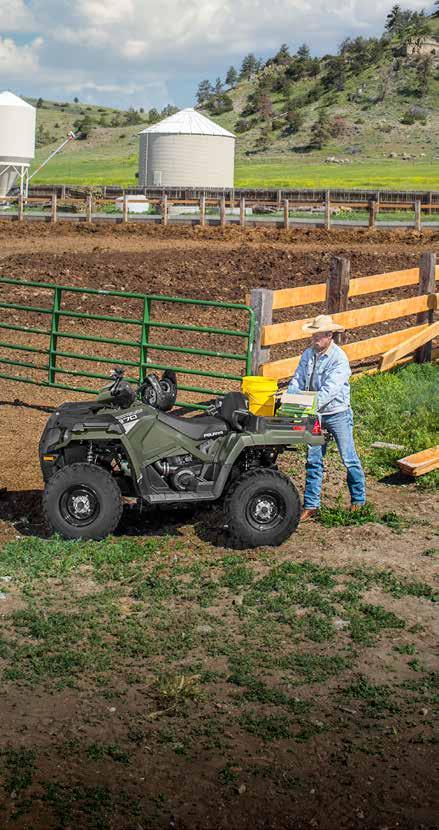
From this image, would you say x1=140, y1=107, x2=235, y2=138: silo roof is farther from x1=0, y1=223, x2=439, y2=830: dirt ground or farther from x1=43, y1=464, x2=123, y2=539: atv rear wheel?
x1=43, y1=464, x2=123, y2=539: atv rear wheel

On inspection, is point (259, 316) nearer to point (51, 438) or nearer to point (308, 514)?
point (308, 514)

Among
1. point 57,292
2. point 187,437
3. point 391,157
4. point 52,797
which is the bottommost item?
point 52,797

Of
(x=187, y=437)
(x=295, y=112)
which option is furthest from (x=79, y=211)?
(x=295, y=112)

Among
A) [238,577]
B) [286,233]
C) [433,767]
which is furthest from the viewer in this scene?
[286,233]

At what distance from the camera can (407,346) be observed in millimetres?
13094

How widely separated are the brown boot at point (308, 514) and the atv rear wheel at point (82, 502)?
4.76 ft

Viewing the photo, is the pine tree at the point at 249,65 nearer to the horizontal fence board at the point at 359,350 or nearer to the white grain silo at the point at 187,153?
the white grain silo at the point at 187,153

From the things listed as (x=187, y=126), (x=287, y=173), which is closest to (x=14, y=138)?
(x=187, y=126)

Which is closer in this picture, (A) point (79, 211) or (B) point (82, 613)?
(B) point (82, 613)

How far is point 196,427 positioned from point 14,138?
162 feet

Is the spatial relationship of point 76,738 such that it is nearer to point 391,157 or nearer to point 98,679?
point 98,679

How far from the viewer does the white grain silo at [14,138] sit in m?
54.3

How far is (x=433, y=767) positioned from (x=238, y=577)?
2428 millimetres

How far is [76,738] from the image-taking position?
516 cm
